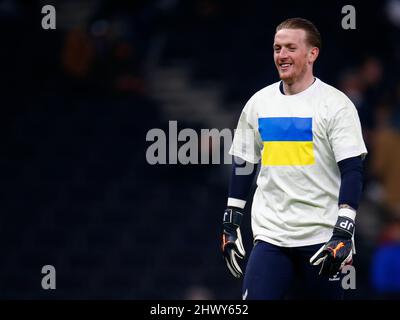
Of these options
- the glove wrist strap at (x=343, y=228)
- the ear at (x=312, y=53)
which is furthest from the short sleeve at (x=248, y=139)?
the glove wrist strap at (x=343, y=228)

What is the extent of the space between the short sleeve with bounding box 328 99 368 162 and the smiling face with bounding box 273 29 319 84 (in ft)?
1.06

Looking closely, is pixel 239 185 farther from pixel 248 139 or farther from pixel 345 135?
pixel 345 135

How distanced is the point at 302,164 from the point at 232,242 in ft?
1.97

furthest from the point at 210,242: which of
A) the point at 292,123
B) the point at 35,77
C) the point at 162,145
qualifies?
the point at 292,123

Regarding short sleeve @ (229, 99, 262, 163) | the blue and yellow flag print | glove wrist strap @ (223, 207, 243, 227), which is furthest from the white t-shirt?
glove wrist strap @ (223, 207, 243, 227)

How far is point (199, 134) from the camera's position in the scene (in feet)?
42.4

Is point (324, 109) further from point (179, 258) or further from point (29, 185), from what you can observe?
point (29, 185)

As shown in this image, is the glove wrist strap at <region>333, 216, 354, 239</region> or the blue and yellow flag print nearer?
the glove wrist strap at <region>333, 216, 354, 239</region>

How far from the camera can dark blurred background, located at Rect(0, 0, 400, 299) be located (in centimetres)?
1188

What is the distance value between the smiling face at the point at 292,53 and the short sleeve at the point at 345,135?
322 millimetres

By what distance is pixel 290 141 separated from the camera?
6109 mm

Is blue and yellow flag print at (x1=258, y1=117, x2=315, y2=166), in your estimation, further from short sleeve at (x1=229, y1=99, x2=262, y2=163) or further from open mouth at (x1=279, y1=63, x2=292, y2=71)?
open mouth at (x1=279, y1=63, x2=292, y2=71)

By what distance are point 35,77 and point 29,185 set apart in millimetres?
1777

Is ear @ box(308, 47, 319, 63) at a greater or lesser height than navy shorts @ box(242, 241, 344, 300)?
greater
